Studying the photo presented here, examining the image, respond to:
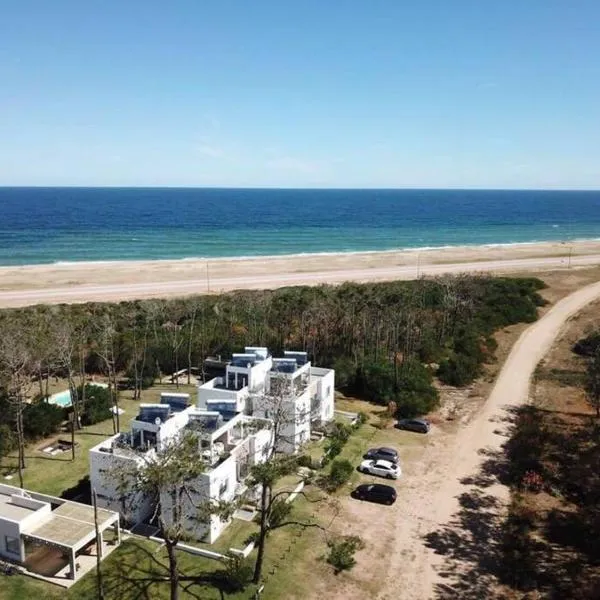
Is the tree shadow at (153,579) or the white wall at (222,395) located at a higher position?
the white wall at (222,395)

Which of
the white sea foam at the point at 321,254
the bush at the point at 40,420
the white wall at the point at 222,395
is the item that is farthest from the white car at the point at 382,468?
the white sea foam at the point at 321,254

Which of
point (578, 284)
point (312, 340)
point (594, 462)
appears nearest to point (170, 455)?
point (594, 462)

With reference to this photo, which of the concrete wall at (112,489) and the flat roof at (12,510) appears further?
the concrete wall at (112,489)

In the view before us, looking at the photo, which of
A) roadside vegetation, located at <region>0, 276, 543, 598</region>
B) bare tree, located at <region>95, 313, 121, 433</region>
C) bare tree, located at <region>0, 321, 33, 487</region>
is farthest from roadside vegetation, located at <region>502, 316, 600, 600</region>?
bare tree, located at <region>0, 321, 33, 487</region>

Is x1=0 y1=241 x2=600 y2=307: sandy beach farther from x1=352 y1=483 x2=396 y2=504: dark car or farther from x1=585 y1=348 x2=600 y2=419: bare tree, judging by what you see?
x1=352 y1=483 x2=396 y2=504: dark car

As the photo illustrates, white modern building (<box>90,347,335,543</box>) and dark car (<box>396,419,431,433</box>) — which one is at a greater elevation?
white modern building (<box>90,347,335,543</box>)

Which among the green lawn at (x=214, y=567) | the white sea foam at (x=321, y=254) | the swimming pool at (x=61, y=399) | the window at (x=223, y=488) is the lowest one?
the green lawn at (x=214, y=567)

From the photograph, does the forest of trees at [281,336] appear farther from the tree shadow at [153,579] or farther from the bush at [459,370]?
the tree shadow at [153,579]
